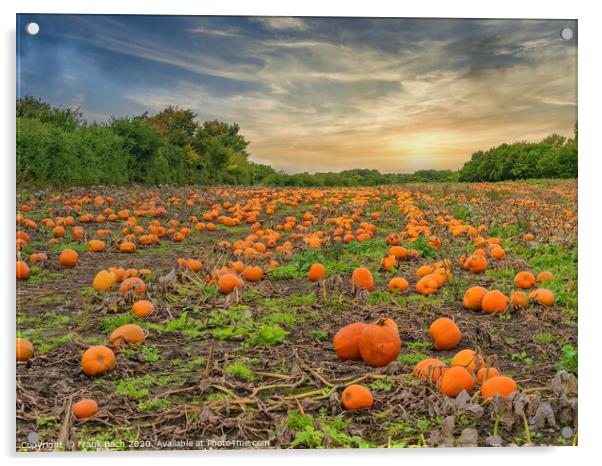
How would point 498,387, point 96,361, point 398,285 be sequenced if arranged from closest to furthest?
1. point 498,387
2. point 96,361
3. point 398,285

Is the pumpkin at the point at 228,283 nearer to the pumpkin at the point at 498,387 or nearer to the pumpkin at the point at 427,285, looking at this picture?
the pumpkin at the point at 427,285

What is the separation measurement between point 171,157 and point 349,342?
9.14ft


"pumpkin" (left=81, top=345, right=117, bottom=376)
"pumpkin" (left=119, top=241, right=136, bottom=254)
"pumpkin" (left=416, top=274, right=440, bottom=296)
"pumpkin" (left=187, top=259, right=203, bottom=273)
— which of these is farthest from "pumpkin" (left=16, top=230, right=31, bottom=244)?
"pumpkin" (left=416, top=274, right=440, bottom=296)

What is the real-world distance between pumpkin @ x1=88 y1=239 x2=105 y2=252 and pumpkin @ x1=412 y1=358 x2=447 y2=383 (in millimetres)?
3158

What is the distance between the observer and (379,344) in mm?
4613

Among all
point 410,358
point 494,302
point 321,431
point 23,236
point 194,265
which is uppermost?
point 23,236

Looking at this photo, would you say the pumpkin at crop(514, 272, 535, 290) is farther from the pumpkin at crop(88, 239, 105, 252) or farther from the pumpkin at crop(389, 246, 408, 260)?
the pumpkin at crop(88, 239, 105, 252)

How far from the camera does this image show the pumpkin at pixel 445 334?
5.01 metres

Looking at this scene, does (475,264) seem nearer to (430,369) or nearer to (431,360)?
(431,360)

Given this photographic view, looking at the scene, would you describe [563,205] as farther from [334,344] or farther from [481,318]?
[334,344]

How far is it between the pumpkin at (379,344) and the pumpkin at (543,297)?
5.19ft

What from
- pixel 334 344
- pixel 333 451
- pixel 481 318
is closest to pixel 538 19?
pixel 481 318

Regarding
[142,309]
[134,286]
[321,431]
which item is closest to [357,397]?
[321,431]

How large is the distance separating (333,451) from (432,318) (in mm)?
1475
